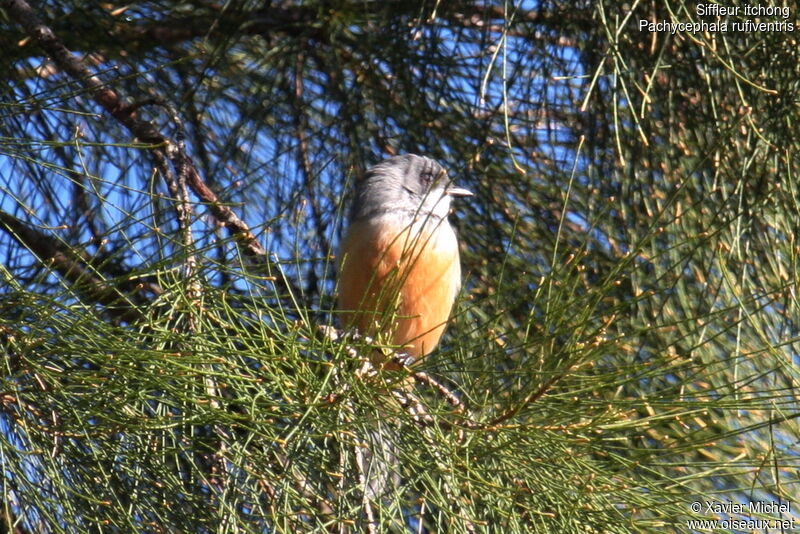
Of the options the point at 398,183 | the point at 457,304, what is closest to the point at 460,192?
the point at 398,183

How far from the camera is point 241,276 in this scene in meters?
2.17

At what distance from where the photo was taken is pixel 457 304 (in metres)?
2.79

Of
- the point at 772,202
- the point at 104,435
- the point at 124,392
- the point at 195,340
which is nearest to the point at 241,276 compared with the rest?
the point at 195,340

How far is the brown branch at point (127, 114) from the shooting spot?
9.71 feet

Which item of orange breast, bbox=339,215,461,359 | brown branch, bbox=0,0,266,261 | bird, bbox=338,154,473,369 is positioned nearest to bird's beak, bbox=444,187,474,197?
bird, bbox=338,154,473,369

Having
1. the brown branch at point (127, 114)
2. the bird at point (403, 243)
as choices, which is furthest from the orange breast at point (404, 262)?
the brown branch at point (127, 114)

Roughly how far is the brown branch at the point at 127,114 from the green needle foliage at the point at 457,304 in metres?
0.01

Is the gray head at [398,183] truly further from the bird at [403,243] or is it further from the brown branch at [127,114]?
the brown branch at [127,114]

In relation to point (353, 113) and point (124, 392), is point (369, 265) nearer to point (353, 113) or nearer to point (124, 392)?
point (353, 113)

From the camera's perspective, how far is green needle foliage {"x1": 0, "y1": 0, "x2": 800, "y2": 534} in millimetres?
2131

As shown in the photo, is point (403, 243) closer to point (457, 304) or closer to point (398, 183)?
point (398, 183)

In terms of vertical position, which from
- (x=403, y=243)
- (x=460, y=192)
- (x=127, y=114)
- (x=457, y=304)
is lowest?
(x=457, y=304)

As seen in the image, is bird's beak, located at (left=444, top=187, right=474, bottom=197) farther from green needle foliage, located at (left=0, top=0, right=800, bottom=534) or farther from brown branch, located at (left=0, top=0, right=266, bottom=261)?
brown branch, located at (left=0, top=0, right=266, bottom=261)

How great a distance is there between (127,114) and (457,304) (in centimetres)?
126
